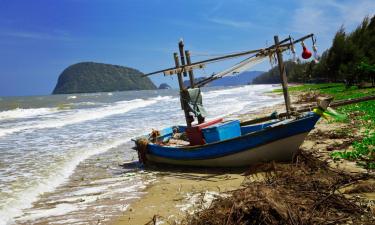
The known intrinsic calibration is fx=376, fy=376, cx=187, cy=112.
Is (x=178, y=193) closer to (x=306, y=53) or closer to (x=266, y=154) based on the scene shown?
(x=266, y=154)

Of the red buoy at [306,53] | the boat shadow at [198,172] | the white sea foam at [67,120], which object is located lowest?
the boat shadow at [198,172]

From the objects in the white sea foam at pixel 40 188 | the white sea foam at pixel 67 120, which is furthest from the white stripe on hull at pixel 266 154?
the white sea foam at pixel 67 120

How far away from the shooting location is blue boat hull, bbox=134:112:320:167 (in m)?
9.38

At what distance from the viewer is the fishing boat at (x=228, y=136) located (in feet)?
31.3

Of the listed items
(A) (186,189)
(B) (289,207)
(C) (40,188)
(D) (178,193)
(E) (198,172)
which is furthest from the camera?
(E) (198,172)

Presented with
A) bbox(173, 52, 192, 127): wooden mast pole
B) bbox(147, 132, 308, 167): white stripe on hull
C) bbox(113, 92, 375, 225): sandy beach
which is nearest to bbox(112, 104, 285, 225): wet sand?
bbox(113, 92, 375, 225): sandy beach

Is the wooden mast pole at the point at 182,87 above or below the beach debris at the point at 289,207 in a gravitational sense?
above

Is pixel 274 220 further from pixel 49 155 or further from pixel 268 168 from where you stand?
pixel 49 155

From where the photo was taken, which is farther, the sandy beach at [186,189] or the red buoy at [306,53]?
the red buoy at [306,53]

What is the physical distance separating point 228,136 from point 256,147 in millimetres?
1541

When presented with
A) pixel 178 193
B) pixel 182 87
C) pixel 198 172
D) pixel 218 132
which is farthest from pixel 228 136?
pixel 178 193

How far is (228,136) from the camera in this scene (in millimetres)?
11250


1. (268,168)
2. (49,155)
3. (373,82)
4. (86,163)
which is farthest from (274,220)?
(373,82)

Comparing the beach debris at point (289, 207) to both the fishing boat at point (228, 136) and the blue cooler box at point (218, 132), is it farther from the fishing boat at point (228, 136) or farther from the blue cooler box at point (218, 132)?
the blue cooler box at point (218, 132)
